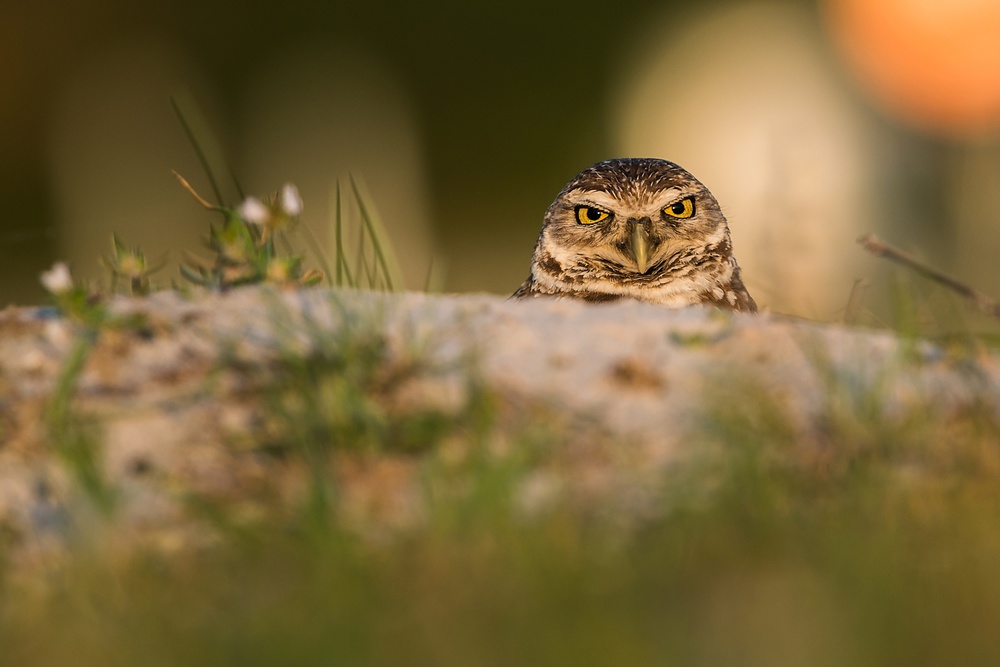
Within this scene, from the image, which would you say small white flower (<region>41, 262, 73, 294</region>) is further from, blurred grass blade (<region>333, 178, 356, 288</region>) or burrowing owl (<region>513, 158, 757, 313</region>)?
burrowing owl (<region>513, 158, 757, 313</region>)

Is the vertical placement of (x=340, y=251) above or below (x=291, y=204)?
below

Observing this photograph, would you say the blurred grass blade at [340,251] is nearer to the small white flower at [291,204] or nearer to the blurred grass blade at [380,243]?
the blurred grass blade at [380,243]

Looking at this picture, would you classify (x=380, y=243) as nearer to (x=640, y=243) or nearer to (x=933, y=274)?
(x=640, y=243)

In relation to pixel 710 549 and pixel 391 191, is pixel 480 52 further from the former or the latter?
pixel 710 549

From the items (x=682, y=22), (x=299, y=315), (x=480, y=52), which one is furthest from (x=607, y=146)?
(x=299, y=315)

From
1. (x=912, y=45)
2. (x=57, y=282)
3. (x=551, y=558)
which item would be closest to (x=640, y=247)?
(x=57, y=282)

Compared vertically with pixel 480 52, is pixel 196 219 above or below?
below

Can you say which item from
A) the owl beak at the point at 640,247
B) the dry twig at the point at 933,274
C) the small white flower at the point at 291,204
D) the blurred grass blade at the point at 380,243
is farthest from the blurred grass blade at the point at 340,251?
the dry twig at the point at 933,274
